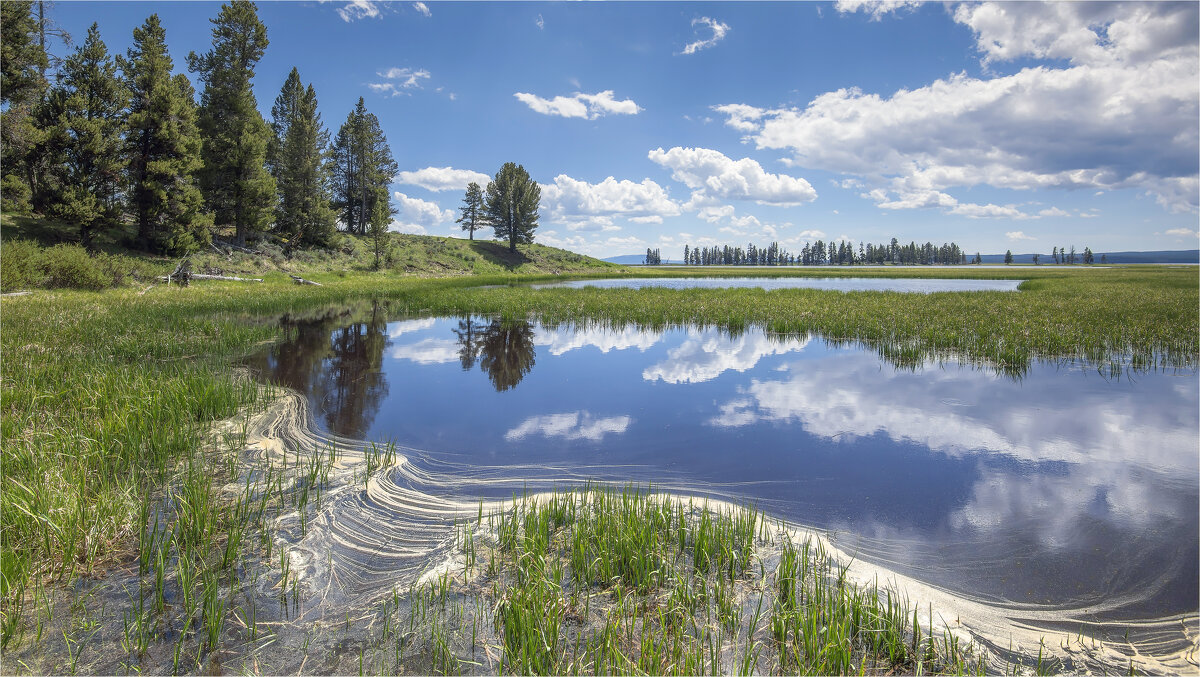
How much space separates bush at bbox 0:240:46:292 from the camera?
2199 centimetres

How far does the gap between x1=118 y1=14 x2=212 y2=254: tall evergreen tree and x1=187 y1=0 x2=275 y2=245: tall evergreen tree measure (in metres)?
5.53

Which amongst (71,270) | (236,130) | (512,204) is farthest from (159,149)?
(512,204)

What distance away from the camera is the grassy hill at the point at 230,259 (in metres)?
24.2

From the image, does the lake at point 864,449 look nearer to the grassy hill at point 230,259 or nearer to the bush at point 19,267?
the bush at point 19,267

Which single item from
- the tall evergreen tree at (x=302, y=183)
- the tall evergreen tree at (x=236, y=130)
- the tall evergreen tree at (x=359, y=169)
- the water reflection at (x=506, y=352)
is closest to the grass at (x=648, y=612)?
the water reflection at (x=506, y=352)

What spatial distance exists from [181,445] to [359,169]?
7437cm

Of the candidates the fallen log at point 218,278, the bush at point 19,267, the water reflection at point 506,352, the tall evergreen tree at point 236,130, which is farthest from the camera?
the tall evergreen tree at point 236,130

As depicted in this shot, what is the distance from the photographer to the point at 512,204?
90.8m

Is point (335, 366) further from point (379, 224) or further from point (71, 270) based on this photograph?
point (379, 224)

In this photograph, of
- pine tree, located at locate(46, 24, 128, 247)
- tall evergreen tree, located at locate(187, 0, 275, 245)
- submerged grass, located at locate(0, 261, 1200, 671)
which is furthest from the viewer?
tall evergreen tree, located at locate(187, 0, 275, 245)

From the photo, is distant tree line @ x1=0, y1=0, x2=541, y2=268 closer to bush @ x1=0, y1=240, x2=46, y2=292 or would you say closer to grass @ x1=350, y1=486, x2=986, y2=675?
bush @ x1=0, y1=240, x2=46, y2=292

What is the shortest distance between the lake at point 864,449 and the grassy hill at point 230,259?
1898 centimetres

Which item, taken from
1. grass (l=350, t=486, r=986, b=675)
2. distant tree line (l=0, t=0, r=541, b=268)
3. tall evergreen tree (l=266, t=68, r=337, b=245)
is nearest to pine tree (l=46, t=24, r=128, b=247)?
distant tree line (l=0, t=0, r=541, b=268)

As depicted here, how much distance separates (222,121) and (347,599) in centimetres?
5682
